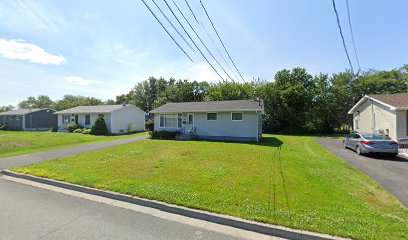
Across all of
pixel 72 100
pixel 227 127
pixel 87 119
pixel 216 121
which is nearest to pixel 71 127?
pixel 87 119

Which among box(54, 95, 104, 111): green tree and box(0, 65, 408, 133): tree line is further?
box(54, 95, 104, 111): green tree

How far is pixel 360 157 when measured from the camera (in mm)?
11180

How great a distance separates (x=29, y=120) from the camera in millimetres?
33438

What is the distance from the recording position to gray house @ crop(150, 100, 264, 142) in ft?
58.2

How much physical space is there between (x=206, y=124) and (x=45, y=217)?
1548 cm

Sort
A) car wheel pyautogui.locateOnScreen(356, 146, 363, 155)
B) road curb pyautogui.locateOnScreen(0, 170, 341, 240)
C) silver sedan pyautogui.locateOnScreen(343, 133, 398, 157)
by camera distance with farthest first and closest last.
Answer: car wheel pyautogui.locateOnScreen(356, 146, 363, 155), silver sedan pyautogui.locateOnScreen(343, 133, 398, 157), road curb pyautogui.locateOnScreen(0, 170, 341, 240)

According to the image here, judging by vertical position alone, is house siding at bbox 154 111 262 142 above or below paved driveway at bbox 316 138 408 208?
above

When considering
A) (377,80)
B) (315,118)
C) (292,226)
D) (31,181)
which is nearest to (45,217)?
(31,181)

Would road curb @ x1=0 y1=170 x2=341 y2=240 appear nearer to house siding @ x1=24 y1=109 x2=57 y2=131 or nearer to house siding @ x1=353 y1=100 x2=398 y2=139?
house siding @ x1=353 y1=100 x2=398 y2=139

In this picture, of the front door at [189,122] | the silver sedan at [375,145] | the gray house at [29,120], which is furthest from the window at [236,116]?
the gray house at [29,120]

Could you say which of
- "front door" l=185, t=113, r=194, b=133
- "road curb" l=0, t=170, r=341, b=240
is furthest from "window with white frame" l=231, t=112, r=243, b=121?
"road curb" l=0, t=170, r=341, b=240

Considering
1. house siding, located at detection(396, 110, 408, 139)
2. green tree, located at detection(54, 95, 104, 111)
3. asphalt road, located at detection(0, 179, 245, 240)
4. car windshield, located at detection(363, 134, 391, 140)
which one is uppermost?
green tree, located at detection(54, 95, 104, 111)

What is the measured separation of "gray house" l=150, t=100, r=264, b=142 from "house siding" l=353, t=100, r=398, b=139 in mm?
9290

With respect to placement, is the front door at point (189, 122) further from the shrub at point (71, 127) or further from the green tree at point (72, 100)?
the green tree at point (72, 100)
